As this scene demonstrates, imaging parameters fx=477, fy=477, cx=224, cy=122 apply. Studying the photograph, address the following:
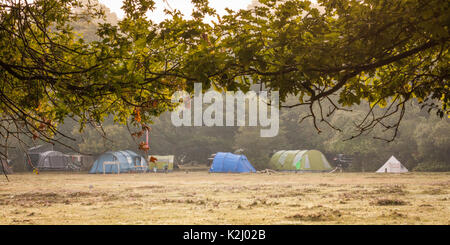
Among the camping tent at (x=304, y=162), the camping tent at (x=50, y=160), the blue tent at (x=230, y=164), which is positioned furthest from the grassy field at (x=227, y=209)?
the camping tent at (x=50, y=160)

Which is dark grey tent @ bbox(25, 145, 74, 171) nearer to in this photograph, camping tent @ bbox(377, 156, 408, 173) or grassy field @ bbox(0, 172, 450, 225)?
grassy field @ bbox(0, 172, 450, 225)

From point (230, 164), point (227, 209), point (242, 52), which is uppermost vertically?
point (242, 52)

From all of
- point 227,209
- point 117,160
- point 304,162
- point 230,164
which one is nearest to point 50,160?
point 117,160

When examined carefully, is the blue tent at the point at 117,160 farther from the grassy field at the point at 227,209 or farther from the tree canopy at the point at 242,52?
the tree canopy at the point at 242,52

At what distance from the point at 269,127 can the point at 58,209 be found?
2194cm

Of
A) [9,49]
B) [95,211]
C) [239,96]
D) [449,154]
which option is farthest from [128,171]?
[9,49]

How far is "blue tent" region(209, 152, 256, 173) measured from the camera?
25.2m

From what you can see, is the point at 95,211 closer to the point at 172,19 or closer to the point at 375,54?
the point at 172,19

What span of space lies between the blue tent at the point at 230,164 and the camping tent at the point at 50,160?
925 cm

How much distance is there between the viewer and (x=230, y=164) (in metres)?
25.4

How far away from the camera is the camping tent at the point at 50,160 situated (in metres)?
27.2

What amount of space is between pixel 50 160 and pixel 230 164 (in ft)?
35.1

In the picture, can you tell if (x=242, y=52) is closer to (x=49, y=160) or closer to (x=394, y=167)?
(x=394, y=167)

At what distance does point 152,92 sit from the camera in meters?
4.14
